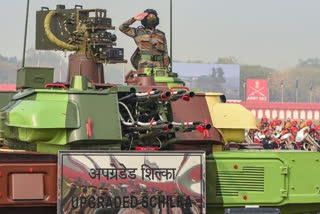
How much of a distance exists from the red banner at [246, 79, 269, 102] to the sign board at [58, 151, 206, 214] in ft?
340

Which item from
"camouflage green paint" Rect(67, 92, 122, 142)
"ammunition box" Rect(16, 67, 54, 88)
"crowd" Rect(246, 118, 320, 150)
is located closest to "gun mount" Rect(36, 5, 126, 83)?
"ammunition box" Rect(16, 67, 54, 88)

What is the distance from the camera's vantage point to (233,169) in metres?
13.5

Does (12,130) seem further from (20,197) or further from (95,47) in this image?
(95,47)

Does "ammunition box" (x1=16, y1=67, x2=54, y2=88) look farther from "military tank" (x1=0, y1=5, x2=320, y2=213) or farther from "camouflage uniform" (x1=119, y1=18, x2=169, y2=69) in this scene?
"camouflage uniform" (x1=119, y1=18, x2=169, y2=69)

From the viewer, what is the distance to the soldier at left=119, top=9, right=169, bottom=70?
20172 mm

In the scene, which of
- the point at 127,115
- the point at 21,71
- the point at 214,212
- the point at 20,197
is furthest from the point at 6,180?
the point at 21,71

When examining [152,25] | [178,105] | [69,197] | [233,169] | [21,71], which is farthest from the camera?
[152,25]

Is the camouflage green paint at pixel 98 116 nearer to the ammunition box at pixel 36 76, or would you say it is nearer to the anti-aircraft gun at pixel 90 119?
the anti-aircraft gun at pixel 90 119

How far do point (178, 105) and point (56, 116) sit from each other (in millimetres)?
2662

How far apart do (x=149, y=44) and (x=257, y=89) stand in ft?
322

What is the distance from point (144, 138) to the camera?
1380 cm

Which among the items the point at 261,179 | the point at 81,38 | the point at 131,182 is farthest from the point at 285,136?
the point at 131,182

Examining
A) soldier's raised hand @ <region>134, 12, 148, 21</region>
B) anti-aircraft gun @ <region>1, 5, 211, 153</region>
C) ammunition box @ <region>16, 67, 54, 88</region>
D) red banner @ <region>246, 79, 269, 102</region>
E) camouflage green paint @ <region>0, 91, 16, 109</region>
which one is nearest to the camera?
anti-aircraft gun @ <region>1, 5, 211, 153</region>

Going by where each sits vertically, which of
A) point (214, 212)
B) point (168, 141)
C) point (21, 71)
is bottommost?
point (214, 212)
